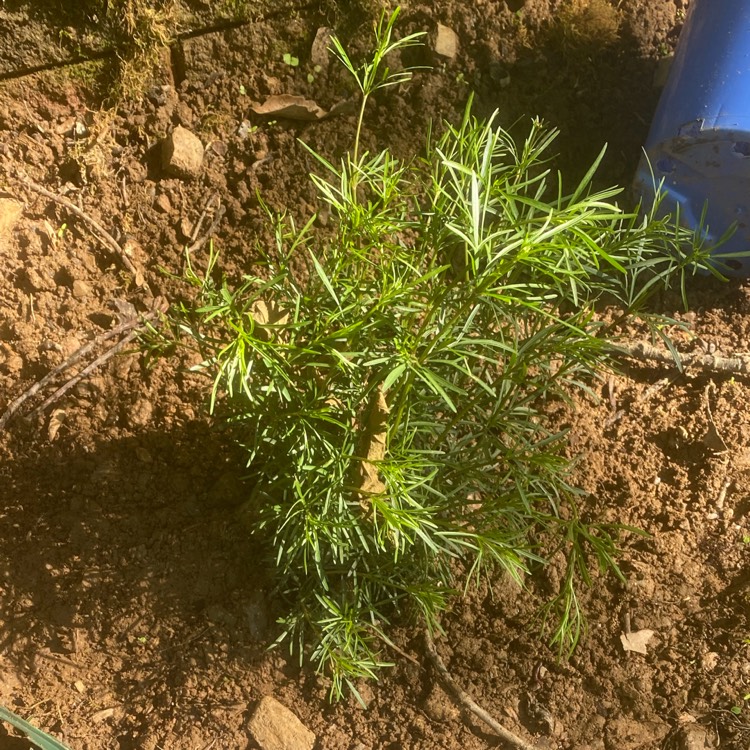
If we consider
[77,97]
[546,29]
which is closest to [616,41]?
[546,29]

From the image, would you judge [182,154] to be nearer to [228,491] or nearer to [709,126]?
[228,491]

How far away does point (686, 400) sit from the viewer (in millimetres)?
1980

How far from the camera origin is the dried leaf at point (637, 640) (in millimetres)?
1719

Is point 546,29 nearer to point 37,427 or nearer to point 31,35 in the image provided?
point 31,35

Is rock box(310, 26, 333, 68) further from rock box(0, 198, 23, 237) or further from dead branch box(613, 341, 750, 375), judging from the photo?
dead branch box(613, 341, 750, 375)

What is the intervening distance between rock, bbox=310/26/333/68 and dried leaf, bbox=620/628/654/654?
1.78 meters

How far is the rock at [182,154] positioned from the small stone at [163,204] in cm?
8

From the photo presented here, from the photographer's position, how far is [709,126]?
1.83 metres

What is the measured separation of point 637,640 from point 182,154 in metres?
1.76

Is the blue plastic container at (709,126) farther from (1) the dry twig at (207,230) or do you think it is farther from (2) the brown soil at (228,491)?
(1) the dry twig at (207,230)

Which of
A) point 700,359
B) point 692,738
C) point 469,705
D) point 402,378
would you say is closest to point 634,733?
point 692,738

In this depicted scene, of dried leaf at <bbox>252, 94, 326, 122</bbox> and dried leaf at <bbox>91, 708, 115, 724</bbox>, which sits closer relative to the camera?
dried leaf at <bbox>91, 708, 115, 724</bbox>

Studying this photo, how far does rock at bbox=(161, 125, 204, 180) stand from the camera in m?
1.88

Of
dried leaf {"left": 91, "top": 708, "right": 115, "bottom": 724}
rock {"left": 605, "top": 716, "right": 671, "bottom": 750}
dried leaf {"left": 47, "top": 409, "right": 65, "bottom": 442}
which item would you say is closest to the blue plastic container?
rock {"left": 605, "top": 716, "right": 671, "bottom": 750}
